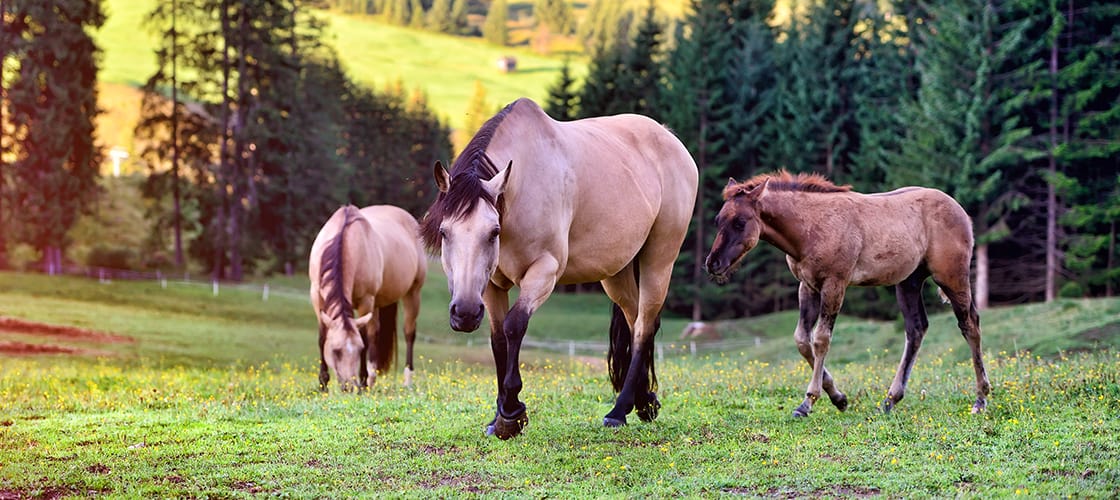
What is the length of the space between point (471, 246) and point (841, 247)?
4237mm

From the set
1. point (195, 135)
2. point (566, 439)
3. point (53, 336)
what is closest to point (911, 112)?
point (53, 336)

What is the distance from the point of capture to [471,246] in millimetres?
6727

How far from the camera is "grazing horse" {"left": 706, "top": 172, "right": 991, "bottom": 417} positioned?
9156mm

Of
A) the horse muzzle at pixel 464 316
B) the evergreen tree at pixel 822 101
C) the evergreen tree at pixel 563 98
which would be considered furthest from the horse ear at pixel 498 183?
the evergreen tree at pixel 563 98

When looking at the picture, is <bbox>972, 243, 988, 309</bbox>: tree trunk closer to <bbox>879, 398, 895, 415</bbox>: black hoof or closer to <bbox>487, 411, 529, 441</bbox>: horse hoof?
<bbox>879, 398, 895, 415</bbox>: black hoof

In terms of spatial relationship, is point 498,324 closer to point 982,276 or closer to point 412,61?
point 982,276

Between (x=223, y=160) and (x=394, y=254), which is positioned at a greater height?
(x=223, y=160)

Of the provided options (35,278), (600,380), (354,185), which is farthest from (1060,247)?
(354,185)

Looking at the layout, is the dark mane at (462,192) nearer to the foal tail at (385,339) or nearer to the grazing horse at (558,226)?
the grazing horse at (558,226)

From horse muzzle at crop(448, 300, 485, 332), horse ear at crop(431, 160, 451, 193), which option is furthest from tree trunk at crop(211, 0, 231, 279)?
horse muzzle at crop(448, 300, 485, 332)

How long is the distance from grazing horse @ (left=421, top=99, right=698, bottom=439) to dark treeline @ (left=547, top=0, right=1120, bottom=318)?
107 feet

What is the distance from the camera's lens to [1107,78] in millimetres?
36906

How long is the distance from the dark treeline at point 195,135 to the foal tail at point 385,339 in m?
33.8

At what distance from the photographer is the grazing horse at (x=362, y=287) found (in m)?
13.7
